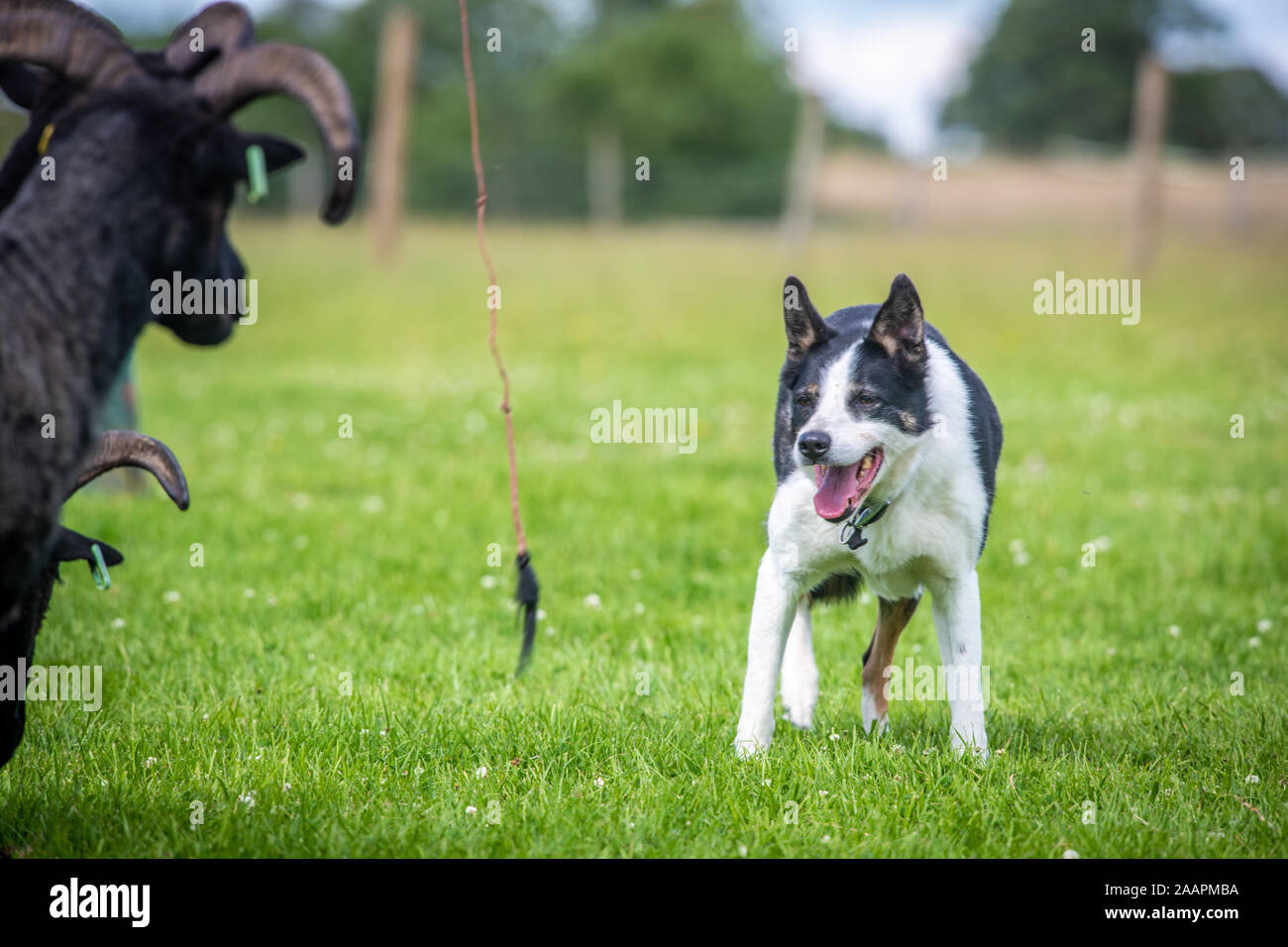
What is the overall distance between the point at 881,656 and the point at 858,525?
86 centimetres

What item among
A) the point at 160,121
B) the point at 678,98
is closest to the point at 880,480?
the point at 160,121

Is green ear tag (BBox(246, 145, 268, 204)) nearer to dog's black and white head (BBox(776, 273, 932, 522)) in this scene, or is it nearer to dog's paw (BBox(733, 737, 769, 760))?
dog's black and white head (BBox(776, 273, 932, 522))

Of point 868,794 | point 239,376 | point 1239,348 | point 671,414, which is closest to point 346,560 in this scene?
point 868,794

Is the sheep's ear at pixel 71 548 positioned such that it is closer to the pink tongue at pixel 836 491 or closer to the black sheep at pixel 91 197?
the black sheep at pixel 91 197

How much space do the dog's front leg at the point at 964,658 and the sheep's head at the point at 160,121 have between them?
8.07 ft

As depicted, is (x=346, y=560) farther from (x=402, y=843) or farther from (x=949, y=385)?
(x=949, y=385)

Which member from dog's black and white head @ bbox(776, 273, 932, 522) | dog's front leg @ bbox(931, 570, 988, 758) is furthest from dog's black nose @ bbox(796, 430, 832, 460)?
dog's front leg @ bbox(931, 570, 988, 758)

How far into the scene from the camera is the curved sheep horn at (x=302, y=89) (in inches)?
131

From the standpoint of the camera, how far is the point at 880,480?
13.5 feet

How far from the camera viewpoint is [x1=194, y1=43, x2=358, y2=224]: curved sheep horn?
3336 millimetres

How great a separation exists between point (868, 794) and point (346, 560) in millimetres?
4102

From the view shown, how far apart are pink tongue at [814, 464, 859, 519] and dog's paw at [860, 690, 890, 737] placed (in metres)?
1.17

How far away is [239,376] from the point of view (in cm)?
1497

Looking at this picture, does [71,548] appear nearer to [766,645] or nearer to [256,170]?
[256,170]
